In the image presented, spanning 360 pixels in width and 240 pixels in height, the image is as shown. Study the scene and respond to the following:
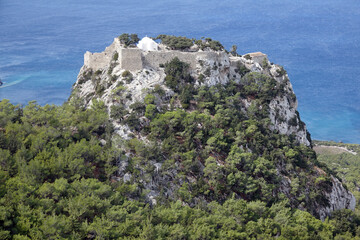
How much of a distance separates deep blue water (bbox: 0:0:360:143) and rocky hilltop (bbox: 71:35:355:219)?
55140 millimetres

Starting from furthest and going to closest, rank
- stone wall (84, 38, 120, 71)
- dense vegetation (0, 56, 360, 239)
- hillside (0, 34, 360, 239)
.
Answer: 1. stone wall (84, 38, 120, 71)
2. hillside (0, 34, 360, 239)
3. dense vegetation (0, 56, 360, 239)

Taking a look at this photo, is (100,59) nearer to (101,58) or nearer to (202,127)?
(101,58)

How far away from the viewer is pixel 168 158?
46219mm

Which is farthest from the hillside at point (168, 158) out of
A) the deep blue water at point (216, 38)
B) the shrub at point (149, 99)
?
the deep blue water at point (216, 38)

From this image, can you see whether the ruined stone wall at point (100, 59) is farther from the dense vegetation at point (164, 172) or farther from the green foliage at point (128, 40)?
the dense vegetation at point (164, 172)

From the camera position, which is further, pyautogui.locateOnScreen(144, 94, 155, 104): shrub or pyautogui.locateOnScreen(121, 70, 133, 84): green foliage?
pyautogui.locateOnScreen(121, 70, 133, 84): green foliage

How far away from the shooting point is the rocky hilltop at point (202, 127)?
44875mm

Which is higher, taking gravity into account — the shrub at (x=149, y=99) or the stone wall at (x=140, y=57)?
the stone wall at (x=140, y=57)

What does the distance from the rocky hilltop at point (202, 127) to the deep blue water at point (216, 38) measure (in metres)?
55.1

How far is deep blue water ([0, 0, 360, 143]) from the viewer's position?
11906 cm

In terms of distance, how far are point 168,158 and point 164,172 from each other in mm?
2757

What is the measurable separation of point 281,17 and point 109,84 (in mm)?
157877

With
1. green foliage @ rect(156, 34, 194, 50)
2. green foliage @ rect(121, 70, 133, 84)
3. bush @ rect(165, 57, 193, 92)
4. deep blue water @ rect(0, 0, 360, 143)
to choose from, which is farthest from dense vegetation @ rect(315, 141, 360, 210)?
green foliage @ rect(121, 70, 133, 84)

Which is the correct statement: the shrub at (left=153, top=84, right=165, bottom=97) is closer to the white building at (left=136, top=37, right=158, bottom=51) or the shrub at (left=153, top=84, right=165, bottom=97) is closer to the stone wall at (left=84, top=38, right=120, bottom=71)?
the white building at (left=136, top=37, right=158, bottom=51)
